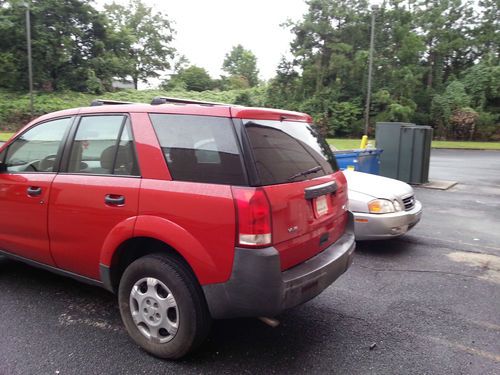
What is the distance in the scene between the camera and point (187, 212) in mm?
2604

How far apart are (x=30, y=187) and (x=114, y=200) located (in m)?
1.08

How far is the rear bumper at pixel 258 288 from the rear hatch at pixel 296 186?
0.11 metres

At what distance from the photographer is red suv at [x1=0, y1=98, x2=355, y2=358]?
252 centimetres

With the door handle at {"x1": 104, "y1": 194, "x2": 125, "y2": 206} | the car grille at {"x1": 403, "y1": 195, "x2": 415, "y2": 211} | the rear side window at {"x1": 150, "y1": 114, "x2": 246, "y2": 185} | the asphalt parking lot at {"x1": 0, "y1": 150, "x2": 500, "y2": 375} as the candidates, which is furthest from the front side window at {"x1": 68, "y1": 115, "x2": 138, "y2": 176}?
the car grille at {"x1": 403, "y1": 195, "x2": 415, "y2": 211}

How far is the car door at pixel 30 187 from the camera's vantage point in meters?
3.46

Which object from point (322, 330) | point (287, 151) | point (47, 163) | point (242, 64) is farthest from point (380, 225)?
point (242, 64)

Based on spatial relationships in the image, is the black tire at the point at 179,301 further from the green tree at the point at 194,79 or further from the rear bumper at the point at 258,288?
the green tree at the point at 194,79

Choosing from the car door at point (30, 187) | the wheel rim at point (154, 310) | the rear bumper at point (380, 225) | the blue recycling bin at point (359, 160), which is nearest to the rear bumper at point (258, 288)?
the wheel rim at point (154, 310)

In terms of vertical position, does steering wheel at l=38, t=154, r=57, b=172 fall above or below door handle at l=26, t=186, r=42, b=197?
above

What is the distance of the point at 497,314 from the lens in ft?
11.9

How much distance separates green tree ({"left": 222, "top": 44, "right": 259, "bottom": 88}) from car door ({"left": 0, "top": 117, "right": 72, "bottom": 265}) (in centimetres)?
7260

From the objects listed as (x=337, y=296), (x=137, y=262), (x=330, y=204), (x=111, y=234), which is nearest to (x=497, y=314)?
(x=337, y=296)

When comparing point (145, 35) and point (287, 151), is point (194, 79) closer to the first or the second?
point (145, 35)

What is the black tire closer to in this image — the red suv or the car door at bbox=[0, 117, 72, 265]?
the red suv
